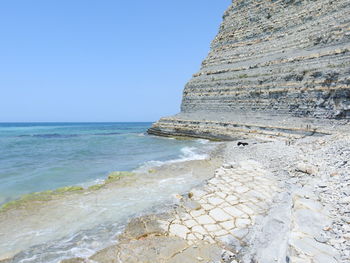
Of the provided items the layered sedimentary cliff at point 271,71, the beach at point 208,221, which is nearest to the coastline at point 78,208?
the beach at point 208,221

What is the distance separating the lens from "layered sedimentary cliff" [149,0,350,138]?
675 inches

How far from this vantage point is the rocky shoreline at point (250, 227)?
3174mm

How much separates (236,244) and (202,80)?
2918 cm

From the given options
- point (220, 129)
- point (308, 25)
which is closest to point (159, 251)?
point (220, 129)

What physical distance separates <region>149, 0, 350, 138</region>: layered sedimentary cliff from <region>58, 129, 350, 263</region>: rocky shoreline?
12.4 metres

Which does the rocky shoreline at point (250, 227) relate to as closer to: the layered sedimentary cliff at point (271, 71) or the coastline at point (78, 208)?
the coastline at point (78, 208)

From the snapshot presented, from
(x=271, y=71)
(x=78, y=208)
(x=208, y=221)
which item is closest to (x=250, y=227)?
(x=208, y=221)

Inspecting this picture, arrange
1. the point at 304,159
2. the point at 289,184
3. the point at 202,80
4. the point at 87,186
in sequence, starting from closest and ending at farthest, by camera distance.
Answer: the point at 289,184, the point at 304,159, the point at 87,186, the point at 202,80

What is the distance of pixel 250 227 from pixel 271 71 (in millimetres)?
21489

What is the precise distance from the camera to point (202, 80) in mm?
31469

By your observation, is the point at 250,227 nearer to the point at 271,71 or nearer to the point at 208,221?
the point at 208,221

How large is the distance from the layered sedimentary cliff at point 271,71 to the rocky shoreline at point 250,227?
1237 cm

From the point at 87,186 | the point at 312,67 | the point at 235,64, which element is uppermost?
the point at 235,64

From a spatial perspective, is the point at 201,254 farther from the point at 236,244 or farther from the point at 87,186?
the point at 87,186
